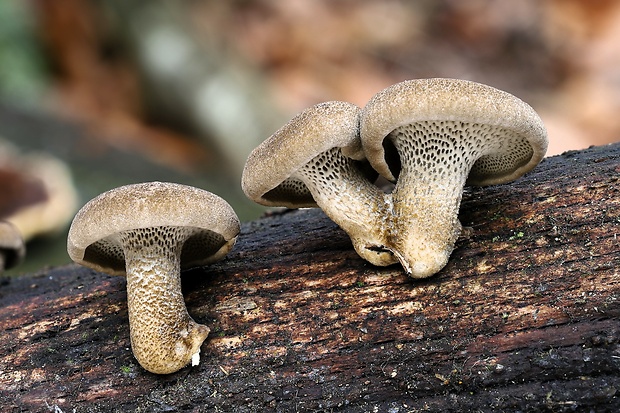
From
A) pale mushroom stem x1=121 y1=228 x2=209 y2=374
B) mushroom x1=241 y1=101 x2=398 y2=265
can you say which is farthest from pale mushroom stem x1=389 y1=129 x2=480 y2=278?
pale mushroom stem x1=121 y1=228 x2=209 y2=374

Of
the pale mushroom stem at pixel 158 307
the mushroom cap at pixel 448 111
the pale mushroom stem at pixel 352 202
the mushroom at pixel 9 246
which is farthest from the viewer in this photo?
the mushroom at pixel 9 246

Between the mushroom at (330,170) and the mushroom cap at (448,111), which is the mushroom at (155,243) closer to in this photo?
the mushroom at (330,170)

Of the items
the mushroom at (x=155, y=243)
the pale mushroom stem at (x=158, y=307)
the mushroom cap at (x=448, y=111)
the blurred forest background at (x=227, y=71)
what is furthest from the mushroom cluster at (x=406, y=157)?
the blurred forest background at (x=227, y=71)

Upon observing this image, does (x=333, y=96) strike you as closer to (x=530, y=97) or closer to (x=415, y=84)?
(x=530, y=97)

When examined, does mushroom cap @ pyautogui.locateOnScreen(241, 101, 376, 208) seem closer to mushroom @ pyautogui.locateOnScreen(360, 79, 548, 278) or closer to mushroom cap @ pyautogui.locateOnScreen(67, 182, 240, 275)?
mushroom @ pyautogui.locateOnScreen(360, 79, 548, 278)

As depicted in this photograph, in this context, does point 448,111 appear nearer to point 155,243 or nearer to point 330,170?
point 330,170

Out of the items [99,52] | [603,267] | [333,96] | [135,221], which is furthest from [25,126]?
[603,267]
